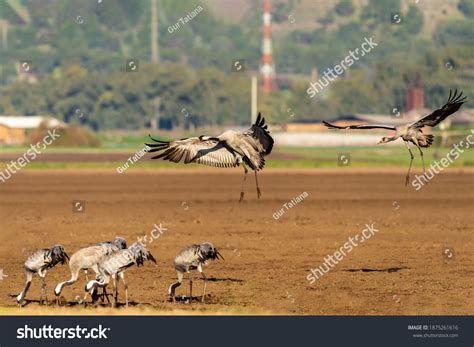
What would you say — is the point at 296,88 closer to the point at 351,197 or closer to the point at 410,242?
the point at 351,197

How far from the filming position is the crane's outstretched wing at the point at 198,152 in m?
23.8

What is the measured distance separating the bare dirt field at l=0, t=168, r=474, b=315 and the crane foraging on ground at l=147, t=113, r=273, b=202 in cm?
255

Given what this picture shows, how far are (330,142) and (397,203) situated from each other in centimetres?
7628

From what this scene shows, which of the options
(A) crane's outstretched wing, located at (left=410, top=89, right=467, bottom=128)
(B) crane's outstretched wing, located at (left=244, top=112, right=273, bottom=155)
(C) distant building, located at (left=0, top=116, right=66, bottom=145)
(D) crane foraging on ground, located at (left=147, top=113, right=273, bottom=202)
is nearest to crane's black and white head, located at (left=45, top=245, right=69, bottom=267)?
(D) crane foraging on ground, located at (left=147, top=113, right=273, bottom=202)

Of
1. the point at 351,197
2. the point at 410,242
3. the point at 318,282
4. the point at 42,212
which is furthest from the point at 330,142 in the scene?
the point at 318,282

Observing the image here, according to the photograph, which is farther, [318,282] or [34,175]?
[34,175]

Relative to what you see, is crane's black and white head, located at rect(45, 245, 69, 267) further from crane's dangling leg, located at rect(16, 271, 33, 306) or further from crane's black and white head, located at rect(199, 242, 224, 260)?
crane's black and white head, located at rect(199, 242, 224, 260)

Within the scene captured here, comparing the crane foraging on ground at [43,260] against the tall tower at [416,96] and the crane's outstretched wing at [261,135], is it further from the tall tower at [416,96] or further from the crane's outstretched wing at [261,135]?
the tall tower at [416,96]

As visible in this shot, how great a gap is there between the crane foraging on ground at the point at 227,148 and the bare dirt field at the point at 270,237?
255 cm

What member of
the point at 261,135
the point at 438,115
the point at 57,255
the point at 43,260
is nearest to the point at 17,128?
Result: the point at 261,135

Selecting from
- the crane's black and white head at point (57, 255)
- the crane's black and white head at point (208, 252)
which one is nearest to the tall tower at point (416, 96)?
the crane's black and white head at point (208, 252)

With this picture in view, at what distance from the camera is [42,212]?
45906 millimetres

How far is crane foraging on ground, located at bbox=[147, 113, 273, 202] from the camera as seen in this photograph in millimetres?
23719
